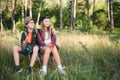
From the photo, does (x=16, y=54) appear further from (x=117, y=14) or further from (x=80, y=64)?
(x=117, y=14)

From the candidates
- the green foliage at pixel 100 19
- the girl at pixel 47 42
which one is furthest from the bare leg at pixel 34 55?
the green foliage at pixel 100 19

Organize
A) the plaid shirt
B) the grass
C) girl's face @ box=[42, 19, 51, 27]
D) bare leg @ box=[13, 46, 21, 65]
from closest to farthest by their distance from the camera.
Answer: the grass, bare leg @ box=[13, 46, 21, 65], the plaid shirt, girl's face @ box=[42, 19, 51, 27]

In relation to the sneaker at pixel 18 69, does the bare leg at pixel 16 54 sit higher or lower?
higher

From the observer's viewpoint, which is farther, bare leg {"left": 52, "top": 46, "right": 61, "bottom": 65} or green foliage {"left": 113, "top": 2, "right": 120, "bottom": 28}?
green foliage {"left": 113, "top": 2, "right": 120, "bottom": 28}

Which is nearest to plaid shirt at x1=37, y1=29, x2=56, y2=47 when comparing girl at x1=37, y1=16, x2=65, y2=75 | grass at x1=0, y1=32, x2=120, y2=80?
girl at x1=37, y1=16, x2=65, y2=75

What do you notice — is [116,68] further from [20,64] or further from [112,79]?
[20,64]

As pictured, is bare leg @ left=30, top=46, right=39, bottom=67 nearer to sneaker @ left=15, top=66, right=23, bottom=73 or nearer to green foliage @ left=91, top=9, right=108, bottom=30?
sneaker @ left=15, top=66, right=23, bottom=73

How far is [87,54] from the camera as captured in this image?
7.31 metres

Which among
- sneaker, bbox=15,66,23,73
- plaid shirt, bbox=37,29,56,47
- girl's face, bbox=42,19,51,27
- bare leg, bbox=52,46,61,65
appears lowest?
sneaker, bbox=15,66,23,73

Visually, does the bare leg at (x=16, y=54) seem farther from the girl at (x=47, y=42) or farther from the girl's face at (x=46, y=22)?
the girl's face at (x=46, y=22)

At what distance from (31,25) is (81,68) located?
147cm

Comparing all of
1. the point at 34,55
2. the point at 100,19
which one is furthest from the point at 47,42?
the point at 100,19

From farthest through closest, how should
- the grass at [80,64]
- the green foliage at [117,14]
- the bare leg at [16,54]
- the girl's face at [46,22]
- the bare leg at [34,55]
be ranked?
1. the green foliage at [117,14]
2. the girl's face at [46,22]
3. the bare leg at [16,54]
4. the bare leg at [34,55]
5. the grass at [80,64]

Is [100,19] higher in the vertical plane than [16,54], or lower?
higher
